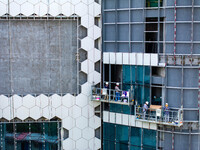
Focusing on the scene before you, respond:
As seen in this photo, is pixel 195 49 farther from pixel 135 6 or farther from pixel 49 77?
pixel 49 77

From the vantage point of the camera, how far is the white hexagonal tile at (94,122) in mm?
24094

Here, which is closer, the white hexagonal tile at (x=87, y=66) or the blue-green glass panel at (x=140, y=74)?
the blue-green glass panel at (x=140, y=74)

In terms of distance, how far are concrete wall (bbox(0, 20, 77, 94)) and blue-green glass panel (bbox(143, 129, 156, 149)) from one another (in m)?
5.71

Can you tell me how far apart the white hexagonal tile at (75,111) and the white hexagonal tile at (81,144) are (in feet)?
5.84

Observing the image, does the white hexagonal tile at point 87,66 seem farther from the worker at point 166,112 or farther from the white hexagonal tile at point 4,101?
the worker at point 166,112

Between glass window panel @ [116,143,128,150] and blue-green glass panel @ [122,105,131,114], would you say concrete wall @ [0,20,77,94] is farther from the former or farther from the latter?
glass window panel @ [116,143,128,150]

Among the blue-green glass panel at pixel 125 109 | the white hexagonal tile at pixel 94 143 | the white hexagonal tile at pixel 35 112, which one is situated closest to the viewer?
the blue-green glass panel at pixel 125 109

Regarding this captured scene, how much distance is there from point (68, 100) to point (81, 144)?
328 centimetres

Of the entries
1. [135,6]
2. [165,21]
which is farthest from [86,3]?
[165,21]

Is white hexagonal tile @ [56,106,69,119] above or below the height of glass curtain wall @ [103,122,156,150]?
above

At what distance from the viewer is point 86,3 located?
23.3m

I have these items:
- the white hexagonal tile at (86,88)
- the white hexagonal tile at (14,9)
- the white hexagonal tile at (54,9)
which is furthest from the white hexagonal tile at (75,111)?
the white hexagonal tile at (14,9)

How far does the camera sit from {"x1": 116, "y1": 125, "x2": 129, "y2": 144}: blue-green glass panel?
2302 centimetres

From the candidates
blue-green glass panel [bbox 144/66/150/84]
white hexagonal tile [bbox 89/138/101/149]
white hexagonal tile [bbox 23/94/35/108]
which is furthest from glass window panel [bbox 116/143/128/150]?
white hexagonal tile [bbox 23/94/35/108]
